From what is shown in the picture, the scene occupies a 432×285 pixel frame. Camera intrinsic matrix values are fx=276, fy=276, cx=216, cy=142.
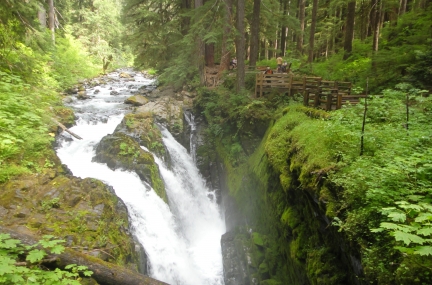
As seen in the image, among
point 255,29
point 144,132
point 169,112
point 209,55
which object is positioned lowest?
point 144,132

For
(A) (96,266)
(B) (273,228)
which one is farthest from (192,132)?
(A) (96,266)

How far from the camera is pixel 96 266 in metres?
5.01

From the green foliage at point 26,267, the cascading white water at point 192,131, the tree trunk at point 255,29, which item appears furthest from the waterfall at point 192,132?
the green foliage at point 26,267

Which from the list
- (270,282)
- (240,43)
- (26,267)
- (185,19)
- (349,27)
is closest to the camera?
(26,267)

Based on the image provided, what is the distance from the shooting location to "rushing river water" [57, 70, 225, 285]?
28.4 ft

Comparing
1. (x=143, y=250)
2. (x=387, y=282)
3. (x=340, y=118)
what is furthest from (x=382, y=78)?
(x=143, y=250)

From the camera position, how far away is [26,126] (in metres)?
7.65

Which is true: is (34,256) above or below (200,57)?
below

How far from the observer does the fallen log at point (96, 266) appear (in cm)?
469

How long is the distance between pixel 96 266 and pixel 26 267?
3.90 ft

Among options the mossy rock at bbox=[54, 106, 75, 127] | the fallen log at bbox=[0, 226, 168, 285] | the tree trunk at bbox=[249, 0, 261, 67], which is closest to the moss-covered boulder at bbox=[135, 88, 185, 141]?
the mossy rock at bbox=[54, 106, 75, 127]

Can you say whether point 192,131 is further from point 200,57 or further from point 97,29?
point 97,29

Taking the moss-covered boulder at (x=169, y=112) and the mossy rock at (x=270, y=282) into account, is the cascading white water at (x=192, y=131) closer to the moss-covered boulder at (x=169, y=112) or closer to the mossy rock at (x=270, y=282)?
the moss-covered boulder at (x=169, y=112)

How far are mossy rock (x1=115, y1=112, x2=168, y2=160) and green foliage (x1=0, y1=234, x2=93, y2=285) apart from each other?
758 centimetres
